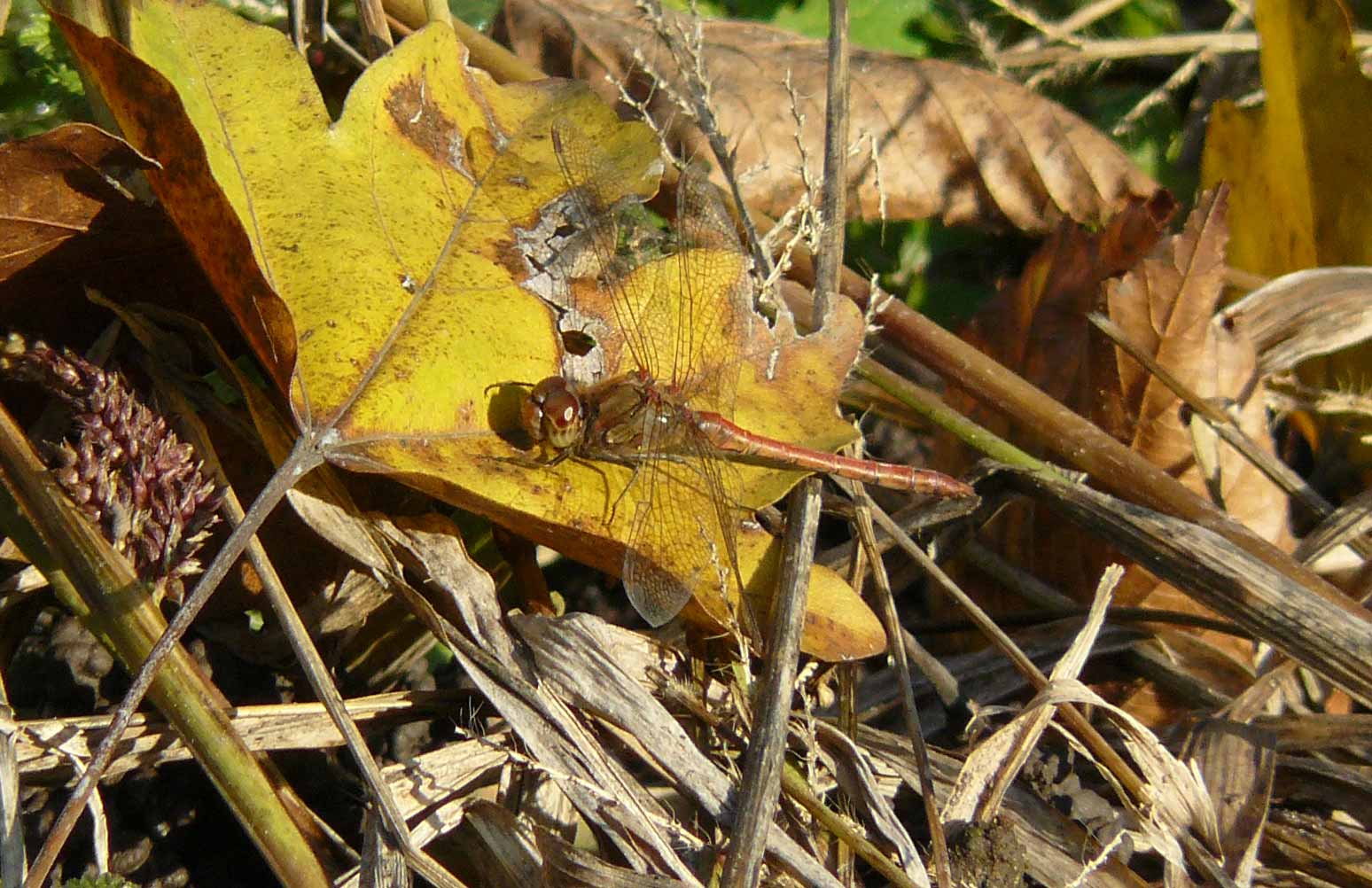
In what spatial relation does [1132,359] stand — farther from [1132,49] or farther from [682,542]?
[1132,49]

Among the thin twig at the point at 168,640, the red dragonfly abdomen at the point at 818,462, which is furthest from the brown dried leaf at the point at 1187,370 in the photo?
the thin twig at the point at 168,640

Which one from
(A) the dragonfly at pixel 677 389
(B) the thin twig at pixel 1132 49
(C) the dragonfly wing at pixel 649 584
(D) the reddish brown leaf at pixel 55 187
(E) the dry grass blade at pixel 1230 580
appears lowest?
(E) the dry grass blade at pixel 1230 580

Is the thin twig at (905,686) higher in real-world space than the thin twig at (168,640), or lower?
lower

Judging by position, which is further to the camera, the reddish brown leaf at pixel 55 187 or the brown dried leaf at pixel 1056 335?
the brown dried leaf at pixel 1056 335

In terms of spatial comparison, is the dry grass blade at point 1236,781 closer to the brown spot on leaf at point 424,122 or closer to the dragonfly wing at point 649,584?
the dragonfly wing at point 649,584

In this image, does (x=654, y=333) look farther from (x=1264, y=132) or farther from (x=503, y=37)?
(x=1264, y=132)

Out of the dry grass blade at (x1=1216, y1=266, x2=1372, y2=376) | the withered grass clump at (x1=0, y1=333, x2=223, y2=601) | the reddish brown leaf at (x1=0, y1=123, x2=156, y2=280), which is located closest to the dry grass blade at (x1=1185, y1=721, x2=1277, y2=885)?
the dry grass blade at (x1=1216, y1=266, x2=1372, y2=376)

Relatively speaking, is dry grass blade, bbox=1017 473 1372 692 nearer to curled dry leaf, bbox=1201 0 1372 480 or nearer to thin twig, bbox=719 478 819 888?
thin twig, bbox=719 478 819 888
